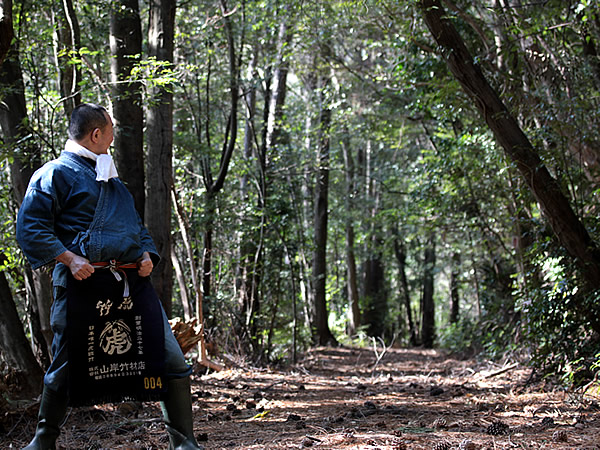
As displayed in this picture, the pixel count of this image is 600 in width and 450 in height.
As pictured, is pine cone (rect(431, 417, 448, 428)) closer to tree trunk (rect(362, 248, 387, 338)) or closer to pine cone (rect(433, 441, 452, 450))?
pine cone (rect(433, 441, 452, 450))

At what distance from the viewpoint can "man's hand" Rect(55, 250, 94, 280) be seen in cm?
268

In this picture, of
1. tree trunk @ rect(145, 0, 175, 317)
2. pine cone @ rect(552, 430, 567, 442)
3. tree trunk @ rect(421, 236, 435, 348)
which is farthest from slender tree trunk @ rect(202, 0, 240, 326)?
tree trunk @ rect(421, 236, 435, 348)

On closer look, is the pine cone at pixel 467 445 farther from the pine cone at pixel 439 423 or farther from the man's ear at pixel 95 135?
the man's ear at pixel 95 135

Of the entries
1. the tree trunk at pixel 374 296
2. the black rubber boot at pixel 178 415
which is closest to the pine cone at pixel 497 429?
the black rubber boot at pixel 178 415

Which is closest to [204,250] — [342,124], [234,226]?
[234,226]

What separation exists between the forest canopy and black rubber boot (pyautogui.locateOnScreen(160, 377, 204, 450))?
2.04 metres

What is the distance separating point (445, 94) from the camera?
6.36m

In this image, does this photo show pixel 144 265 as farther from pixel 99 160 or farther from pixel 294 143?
pixel 294 143

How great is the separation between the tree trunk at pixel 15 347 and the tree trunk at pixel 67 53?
5.73 ft

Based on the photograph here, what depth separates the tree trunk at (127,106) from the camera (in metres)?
5.27

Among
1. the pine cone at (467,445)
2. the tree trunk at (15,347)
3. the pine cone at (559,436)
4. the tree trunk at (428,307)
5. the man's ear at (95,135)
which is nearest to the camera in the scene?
the man's ear at (95,135)

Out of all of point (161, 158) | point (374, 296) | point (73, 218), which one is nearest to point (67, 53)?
point (161, 158)

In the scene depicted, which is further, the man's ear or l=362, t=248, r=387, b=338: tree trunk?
l=362, t=248, r=387, b=338: tree trunk

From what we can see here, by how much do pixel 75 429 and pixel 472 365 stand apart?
6.44 meters
